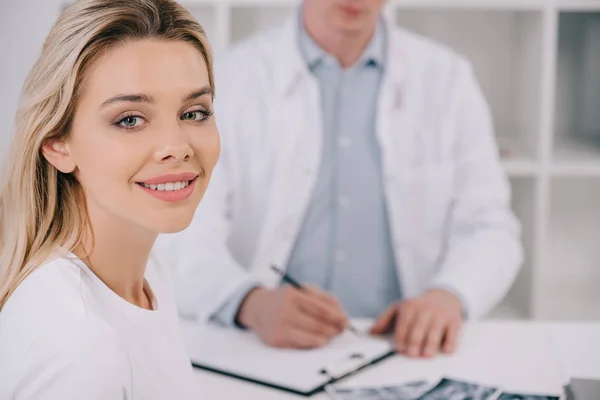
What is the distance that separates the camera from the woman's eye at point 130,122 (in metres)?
0.91

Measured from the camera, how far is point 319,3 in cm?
207

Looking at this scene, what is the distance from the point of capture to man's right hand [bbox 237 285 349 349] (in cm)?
144

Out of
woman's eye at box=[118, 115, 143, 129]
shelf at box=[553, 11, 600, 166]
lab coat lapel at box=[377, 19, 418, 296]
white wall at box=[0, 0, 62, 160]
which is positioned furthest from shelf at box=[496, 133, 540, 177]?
woman's eye at box=[118, 115, 143, 129]

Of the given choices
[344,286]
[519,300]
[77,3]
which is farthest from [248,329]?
[519,300]

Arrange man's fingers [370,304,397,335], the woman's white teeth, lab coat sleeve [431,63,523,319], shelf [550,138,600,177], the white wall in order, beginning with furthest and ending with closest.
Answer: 1. shelf [550,138,600,177]
2. the white wall
3. lab coat sleeve [431,63,523,319]
4. man's fingers [370,304,397,335]
5. the woman's white teeth

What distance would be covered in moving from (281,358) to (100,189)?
577 mm

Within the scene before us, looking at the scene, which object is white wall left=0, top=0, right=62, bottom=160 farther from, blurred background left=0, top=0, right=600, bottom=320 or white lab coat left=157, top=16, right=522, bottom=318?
white lab coat left=157, top=16, right=522, bottom=318

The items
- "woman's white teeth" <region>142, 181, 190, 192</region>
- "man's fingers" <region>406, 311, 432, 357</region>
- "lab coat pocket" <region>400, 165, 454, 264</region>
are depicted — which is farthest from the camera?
"lab coat pocket" <region>400, 165, 454, 264</region>

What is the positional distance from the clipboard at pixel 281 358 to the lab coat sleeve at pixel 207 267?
3.0 inches

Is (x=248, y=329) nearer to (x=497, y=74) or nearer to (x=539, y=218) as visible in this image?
(x=539, y=218)

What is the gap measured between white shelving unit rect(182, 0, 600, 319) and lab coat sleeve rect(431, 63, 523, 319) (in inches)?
20.0

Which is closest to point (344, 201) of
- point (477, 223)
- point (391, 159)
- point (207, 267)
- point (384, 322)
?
point (391, 159)

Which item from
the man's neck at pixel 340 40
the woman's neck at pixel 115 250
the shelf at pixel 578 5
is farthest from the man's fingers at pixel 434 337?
the shelf at pixel 578 5

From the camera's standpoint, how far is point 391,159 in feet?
7.00
